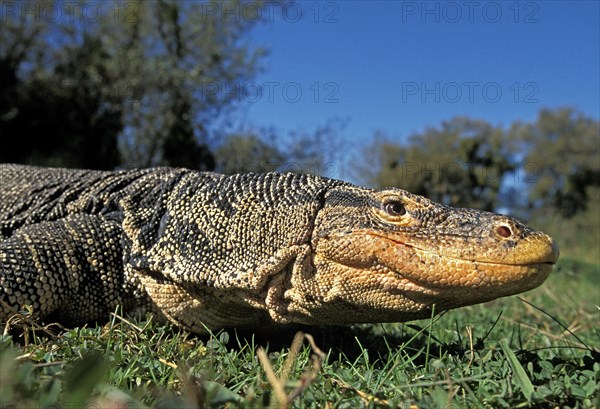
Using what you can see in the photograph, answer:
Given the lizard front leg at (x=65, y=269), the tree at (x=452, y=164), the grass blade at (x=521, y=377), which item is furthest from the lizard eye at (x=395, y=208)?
the tree at (x=452, y=164)

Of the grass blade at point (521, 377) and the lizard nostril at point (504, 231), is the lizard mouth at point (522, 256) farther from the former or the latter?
the grass blade at point (521, 377)

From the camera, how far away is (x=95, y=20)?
2452 centimetres

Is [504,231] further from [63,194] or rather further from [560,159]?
[560,159]

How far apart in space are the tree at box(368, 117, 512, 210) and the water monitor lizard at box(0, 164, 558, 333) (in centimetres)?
3974

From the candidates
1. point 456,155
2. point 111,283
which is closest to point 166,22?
point 111,283

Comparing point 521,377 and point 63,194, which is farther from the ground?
point 63,194

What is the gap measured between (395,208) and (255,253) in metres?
0.88

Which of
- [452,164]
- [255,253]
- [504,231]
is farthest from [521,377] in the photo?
[452,164]

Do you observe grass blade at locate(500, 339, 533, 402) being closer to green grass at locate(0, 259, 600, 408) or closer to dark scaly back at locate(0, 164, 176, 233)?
green grass at locate(0, 259, 600, 408)

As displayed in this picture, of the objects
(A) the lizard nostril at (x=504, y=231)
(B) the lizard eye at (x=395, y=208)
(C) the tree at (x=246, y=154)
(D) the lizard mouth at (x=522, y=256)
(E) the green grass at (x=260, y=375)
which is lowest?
(C) the tree at (x=246, y=154)

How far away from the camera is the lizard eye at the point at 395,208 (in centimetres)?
308

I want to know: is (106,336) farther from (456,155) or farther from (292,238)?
(456,155)

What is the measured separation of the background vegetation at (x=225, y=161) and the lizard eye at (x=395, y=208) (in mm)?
722

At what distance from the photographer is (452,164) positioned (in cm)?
4625
